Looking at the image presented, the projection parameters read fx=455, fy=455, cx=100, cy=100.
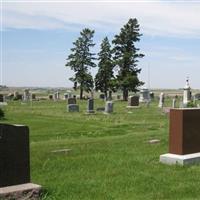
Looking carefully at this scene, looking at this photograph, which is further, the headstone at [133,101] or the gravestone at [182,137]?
the headstone at [133,101]

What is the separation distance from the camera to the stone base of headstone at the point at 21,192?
270 inches

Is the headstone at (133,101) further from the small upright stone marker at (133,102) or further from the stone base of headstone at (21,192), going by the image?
the stone base of headstone at (21,192)

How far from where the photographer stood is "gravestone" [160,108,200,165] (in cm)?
1049

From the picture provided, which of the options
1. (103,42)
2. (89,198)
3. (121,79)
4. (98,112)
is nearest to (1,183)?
(89,198)

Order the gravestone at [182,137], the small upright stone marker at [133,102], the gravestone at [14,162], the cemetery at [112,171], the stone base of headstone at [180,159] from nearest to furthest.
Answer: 1. the gravestone at [14,162]
2. the cemetery at [112,171]
3. the stone base of headstone at [180,159]
4. the gravestone at [182,137]
5. the small upright stone marker at [133,102]

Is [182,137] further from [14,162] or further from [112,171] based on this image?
[14,162]

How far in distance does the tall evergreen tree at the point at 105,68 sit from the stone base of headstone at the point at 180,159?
52051 millimetres

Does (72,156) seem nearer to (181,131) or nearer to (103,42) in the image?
(181,131)

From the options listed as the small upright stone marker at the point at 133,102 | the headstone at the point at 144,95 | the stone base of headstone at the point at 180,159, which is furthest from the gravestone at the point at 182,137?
the headstone at the point at 144,95

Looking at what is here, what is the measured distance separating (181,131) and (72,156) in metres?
2.83

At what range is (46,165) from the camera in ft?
33.4

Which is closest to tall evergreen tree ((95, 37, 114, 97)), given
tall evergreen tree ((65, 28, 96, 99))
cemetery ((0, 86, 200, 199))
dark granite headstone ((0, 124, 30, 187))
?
tall evergreen tree ((65, 28, 96, 99))

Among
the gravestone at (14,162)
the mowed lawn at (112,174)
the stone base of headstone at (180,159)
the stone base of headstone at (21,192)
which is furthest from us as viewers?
the stone base of headstone at (180,159)

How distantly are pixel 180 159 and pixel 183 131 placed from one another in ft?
2.30
